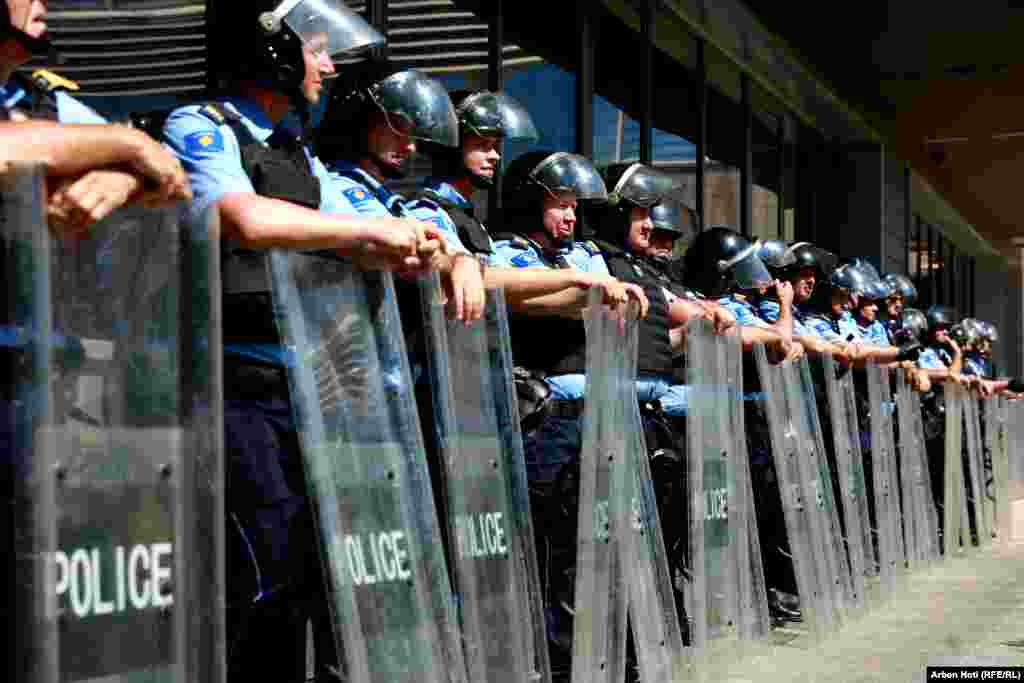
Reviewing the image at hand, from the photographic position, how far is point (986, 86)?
1738 centimetres

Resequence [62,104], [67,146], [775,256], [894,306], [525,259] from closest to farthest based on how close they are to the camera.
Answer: [67,146] < [62,104] < [525,259] < [775,256] < [894,306]

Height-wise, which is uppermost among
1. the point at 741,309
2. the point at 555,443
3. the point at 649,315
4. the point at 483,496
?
the point at 741,309

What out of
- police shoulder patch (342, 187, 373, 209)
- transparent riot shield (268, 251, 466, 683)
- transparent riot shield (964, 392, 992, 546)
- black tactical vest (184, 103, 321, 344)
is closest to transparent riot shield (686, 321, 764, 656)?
police shoulder patch (342, 187, 373, 209)

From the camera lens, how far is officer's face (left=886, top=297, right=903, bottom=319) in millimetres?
12602

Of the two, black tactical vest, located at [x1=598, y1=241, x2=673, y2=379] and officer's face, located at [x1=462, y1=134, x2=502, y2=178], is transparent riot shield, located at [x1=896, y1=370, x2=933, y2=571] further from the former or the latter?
officer's face, located at [x1=462, y1=134, x2=502, y2=178]

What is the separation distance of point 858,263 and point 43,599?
29.7 feet

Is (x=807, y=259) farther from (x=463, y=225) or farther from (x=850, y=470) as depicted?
(x=463, y=225)

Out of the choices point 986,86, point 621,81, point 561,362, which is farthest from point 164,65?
point 986,86

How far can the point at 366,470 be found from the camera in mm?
3699

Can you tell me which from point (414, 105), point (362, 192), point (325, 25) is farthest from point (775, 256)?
point (325, 25)

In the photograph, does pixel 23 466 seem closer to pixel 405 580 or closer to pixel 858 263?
pixel 405 580

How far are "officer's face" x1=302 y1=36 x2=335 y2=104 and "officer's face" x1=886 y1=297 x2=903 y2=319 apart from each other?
9.00m

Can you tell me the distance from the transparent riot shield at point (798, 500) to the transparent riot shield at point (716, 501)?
56 centimetres

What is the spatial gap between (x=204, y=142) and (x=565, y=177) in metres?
2.57
